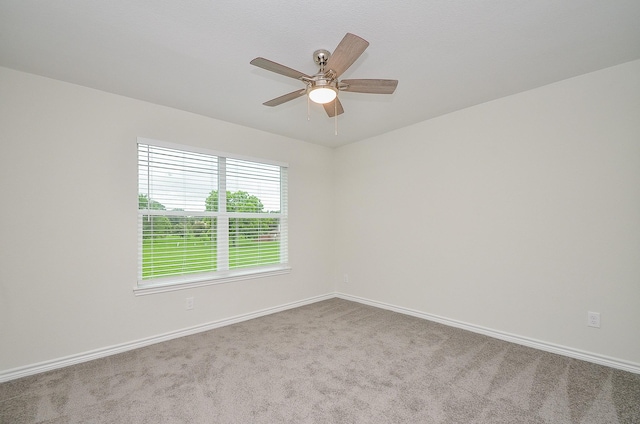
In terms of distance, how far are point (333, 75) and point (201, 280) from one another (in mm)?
2587

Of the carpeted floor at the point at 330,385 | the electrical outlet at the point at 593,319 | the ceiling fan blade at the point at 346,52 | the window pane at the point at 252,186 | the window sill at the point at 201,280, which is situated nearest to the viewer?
the ceiling fan blade at the point at 346,52

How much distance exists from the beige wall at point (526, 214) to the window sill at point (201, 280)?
1.49 metres

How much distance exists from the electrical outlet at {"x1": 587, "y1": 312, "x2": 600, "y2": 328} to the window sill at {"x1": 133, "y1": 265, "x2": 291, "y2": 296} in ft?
10.4

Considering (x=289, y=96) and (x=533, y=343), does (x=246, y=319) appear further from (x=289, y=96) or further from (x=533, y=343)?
(x=533, y=343)

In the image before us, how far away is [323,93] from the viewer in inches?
75.7

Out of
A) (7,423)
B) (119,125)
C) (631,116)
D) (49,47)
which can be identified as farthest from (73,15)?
(631,116)

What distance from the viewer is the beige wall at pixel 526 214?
2.36m

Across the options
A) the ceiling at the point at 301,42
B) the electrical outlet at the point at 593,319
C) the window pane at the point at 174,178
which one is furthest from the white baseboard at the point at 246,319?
the ceiling at the point at 301,42

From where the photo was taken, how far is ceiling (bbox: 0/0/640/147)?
1.71 m

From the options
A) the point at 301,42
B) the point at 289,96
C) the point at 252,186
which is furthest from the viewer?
the point at 252,186

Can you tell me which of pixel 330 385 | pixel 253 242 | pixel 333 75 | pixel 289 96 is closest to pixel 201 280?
pixel 253 242

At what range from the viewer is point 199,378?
7.43 feet

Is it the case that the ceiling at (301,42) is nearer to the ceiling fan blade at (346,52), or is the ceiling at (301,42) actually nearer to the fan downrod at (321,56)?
the fan downrod at (321,56)

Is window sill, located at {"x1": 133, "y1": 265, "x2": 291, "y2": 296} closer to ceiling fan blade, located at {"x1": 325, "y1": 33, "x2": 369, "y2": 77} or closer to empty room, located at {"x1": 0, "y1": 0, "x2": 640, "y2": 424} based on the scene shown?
empty room, located at {"x1": 0, "y1": 0, "x2": 640, "y2": 424}
